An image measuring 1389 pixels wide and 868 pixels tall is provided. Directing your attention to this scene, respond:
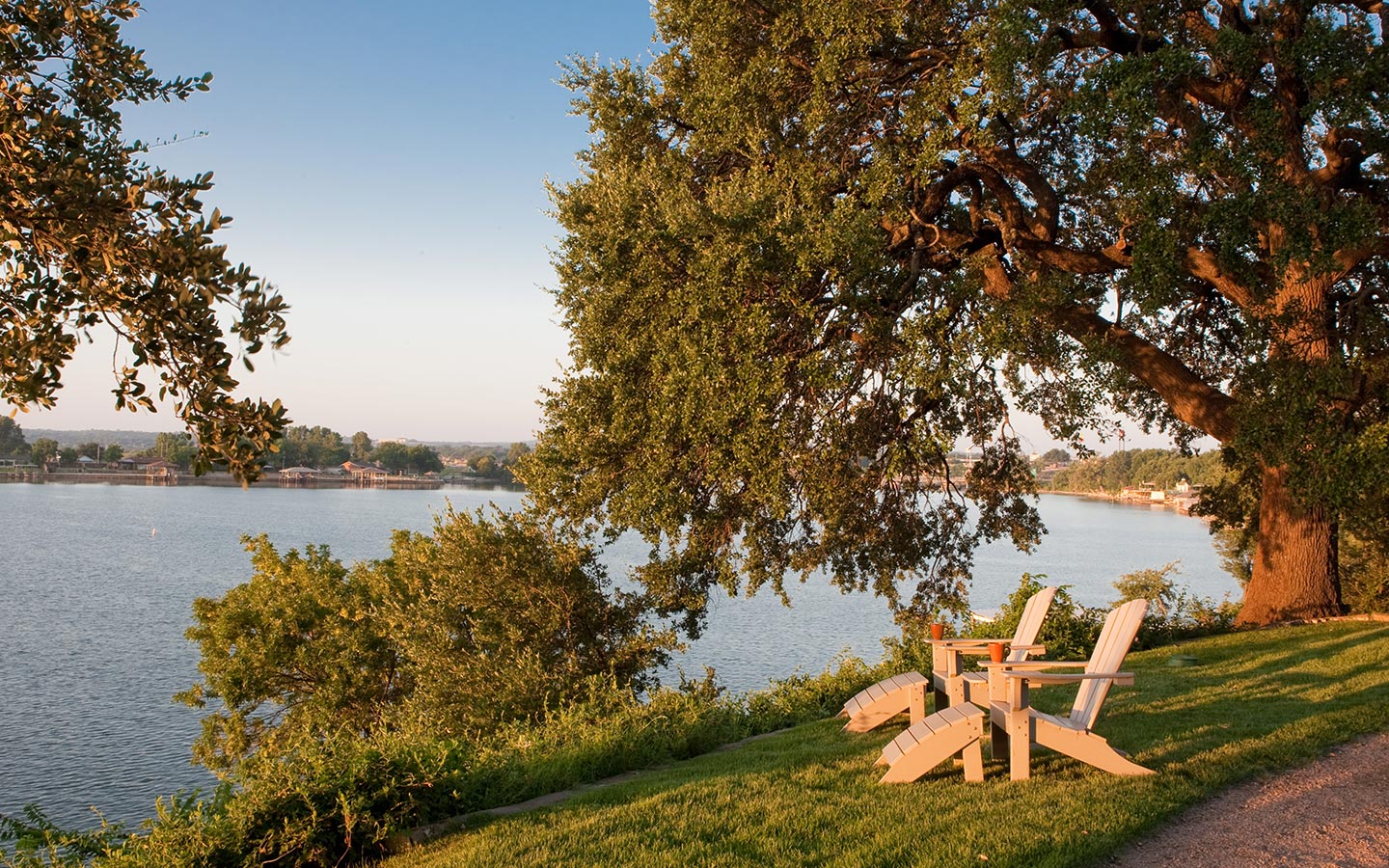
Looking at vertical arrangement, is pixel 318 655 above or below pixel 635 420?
below

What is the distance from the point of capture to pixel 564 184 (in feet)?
44.0

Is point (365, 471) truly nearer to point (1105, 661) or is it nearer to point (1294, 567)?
point (1294, 567)

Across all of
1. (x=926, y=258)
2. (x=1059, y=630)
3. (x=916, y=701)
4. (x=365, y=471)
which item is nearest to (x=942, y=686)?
(x=916, y=701)

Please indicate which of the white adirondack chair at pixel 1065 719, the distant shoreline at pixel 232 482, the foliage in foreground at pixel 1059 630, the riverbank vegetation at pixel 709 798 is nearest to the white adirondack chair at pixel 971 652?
the riverbank vegetation at pixel 709 798

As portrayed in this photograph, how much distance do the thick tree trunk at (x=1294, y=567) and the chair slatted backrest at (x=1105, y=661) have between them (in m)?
9.08

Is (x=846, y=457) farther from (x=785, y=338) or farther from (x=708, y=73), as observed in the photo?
(x=708, y=73)

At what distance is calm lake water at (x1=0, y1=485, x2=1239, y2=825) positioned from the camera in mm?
18484

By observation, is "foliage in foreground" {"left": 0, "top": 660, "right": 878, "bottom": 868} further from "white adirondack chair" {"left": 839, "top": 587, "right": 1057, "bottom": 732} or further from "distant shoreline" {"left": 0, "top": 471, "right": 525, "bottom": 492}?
"distant shoreline" {"left": 0, "top": 471, "right": 525, "bottom": 492}

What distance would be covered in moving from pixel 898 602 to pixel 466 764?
9716mm

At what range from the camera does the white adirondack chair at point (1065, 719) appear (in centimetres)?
598

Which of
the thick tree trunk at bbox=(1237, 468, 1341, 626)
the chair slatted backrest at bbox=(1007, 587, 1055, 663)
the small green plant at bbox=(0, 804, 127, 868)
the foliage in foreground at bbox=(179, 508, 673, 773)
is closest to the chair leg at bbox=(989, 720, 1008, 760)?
the chair slatted backrest at bbox=(1007, 587, 1055, 663)

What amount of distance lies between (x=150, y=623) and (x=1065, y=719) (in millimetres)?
32065

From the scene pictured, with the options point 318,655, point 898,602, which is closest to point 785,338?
point 898,602

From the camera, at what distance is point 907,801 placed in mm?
5664
